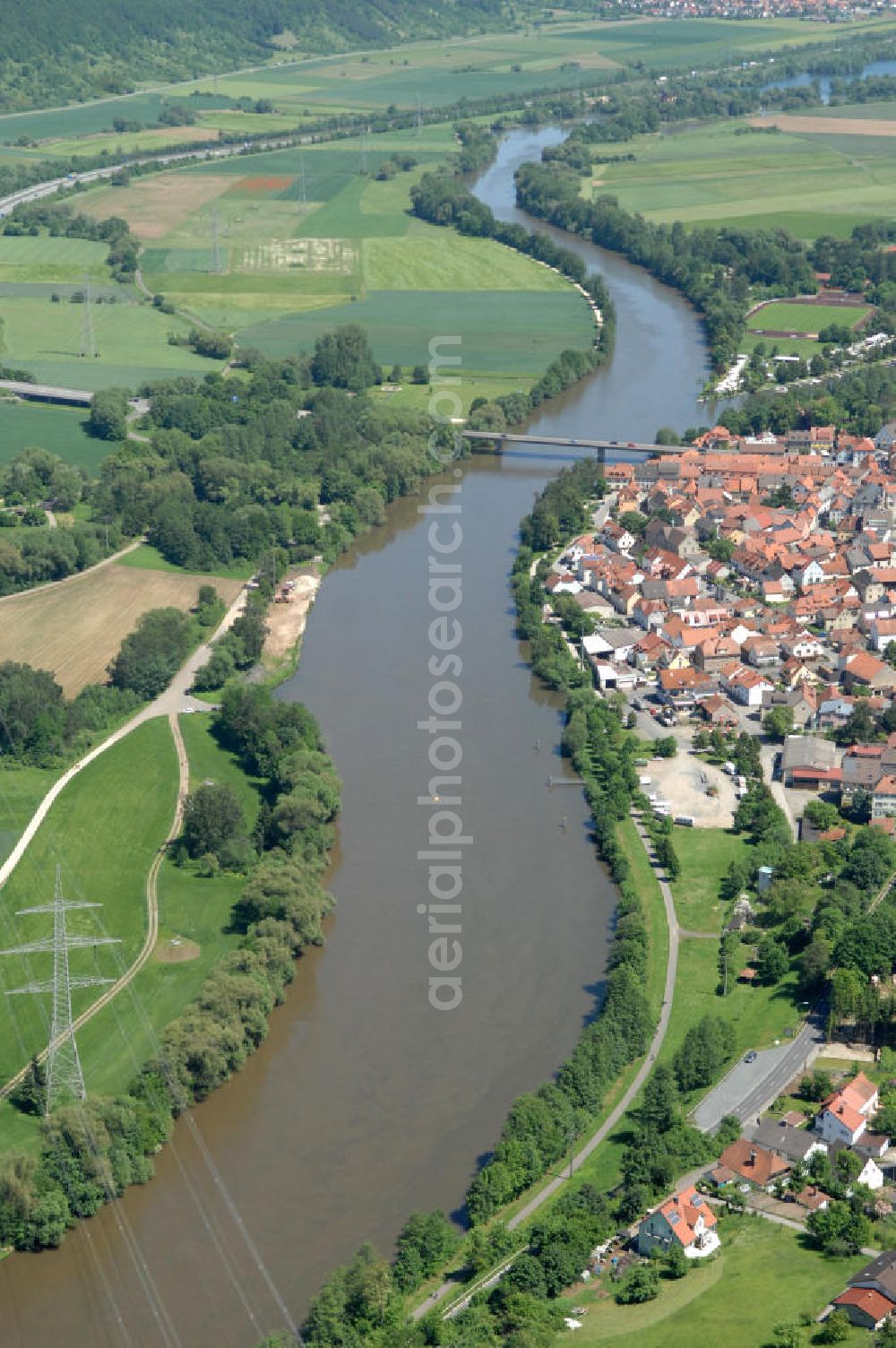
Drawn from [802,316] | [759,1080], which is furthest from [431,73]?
[759,1080]

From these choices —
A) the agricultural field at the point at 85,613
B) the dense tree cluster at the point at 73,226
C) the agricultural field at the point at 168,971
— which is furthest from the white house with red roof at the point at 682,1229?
the dense tree cluster at the point at 73,226

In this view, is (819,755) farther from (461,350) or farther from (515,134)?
(515,134)

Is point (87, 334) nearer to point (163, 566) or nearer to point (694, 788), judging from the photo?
point (163, 566)

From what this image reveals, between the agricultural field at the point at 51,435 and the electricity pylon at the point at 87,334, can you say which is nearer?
the agricultural field at the point at 51,435

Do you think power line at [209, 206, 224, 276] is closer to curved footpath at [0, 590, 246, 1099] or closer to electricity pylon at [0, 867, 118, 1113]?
curved footpath at [0, 590, 246, 1099]

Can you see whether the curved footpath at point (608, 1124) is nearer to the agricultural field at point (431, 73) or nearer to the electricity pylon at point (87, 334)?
the electricity pylon at point (87, 334)
